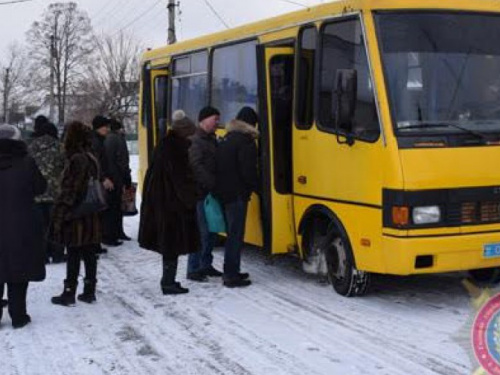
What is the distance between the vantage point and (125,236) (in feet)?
37.8

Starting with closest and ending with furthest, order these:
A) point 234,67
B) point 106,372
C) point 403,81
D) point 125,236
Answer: point 106,372, point 403,81, point 234,67, point 125,236

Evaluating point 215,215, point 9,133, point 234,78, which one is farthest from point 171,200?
point 234,78

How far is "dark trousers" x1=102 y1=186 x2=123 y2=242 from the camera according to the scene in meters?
10.8

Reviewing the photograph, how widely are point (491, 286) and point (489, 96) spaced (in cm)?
205

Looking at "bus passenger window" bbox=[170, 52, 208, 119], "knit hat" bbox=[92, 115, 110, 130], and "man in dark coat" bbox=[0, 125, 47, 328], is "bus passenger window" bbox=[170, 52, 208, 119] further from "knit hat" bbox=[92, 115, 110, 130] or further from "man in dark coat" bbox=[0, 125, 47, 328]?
"man in dark coat" bbox=[0, 125, 47, 328]


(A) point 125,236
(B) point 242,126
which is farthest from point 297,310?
(A) point 125,236

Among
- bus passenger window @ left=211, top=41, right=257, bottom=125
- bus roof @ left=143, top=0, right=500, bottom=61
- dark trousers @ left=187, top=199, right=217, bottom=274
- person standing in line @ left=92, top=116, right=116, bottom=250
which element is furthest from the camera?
person standing in line @ left=92, top=116, right=116, bottom=250

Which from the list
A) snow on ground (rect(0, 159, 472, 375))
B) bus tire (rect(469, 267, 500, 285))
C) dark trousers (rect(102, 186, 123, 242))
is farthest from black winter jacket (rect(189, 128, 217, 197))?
dark trousers (rect(102, 186, 123, 242))

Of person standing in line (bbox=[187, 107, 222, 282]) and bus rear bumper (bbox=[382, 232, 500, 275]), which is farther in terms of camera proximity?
person standing in line (bbox=[187, 107, 222, 282])

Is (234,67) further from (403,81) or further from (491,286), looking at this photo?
(491,286)

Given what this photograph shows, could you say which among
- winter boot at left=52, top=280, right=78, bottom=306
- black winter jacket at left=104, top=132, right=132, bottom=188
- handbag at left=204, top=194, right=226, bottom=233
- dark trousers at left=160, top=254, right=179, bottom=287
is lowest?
winter boot at left=52, top=280, right=78, bottom=306

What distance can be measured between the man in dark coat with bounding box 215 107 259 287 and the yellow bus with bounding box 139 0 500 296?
0.25 metres

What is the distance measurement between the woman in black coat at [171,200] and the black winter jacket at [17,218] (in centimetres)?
132

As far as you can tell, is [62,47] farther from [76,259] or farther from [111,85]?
[76,259]
